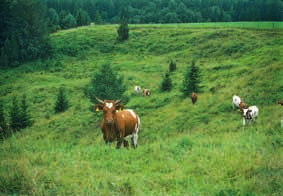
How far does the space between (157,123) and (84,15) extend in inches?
3446

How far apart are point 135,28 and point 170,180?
81238mm

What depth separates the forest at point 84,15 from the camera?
240ft

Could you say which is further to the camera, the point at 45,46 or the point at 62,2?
the point at 62,2

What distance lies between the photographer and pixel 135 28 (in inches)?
3425

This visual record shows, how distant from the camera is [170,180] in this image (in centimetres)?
772

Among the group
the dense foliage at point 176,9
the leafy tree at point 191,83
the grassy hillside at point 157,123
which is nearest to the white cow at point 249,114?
the grassy hillside at point 157,123

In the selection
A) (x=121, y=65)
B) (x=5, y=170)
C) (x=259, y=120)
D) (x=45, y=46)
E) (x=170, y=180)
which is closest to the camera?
(x=5, y=170)

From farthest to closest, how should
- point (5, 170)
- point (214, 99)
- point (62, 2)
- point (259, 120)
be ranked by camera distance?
point (62, 2) → point (214, 99) → point (259, 120) → point (5, 170)

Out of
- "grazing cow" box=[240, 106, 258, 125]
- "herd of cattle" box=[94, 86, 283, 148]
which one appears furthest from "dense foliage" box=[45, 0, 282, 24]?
"herd of cattle" box=[94, 86, 283, 148]

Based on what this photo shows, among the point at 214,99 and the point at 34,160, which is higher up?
the point at 34,160

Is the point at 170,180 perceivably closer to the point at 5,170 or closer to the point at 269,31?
the point at 5,170


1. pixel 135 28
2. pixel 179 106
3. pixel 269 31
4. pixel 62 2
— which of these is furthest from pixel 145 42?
pixel 62 2

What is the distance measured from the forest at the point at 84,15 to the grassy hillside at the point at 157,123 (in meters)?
4.38

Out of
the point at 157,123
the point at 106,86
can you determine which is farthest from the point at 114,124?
the point at 106,86
